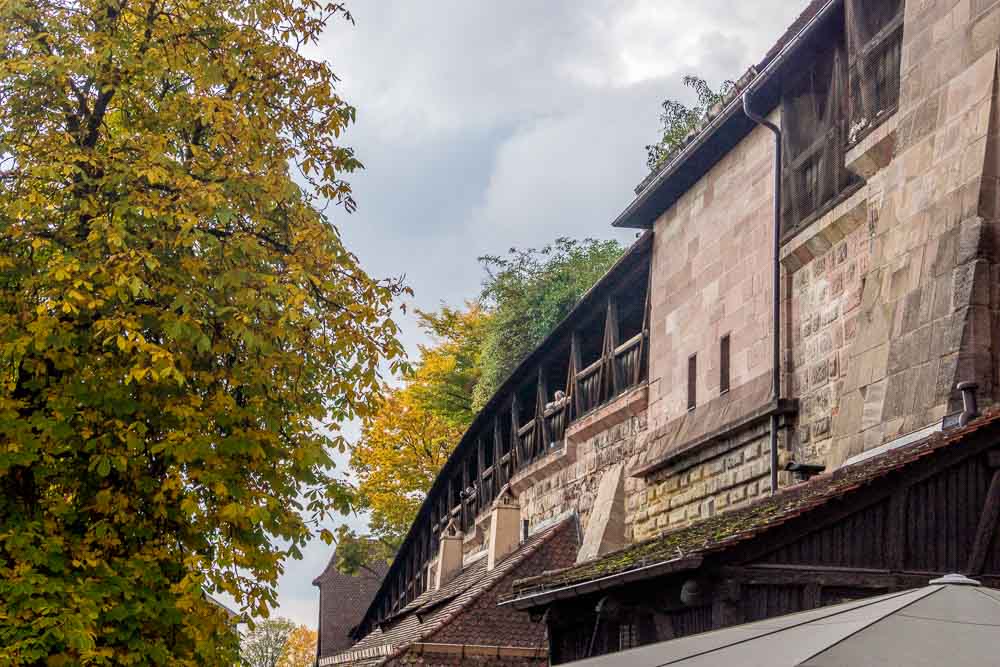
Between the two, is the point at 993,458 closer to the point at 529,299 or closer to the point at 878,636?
the point at 878,636

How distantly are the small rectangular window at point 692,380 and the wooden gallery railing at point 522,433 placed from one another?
77.8 inches

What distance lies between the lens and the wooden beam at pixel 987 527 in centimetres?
941

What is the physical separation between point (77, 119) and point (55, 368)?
2.31 m

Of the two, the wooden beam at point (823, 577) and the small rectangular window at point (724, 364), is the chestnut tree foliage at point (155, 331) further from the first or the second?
the small rectangular window at point (724, 364)

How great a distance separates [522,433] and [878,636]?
22.2m

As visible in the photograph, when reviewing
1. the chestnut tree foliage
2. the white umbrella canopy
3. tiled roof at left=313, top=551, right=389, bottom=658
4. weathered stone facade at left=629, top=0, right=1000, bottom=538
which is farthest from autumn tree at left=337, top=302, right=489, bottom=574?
the white umbrella canopy

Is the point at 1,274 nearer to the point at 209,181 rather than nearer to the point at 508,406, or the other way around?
the point at 209,181

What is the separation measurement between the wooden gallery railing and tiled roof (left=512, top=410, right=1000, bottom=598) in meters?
6.78

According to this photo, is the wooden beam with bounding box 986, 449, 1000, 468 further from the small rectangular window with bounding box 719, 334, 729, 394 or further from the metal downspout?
the small rectangular window with bounding box 719, 334, 729, 394

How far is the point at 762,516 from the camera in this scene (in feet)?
35.9

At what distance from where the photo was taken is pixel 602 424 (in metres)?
20.8

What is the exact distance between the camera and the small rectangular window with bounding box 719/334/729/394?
16.4 m

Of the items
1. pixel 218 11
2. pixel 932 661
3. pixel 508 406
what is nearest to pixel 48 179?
pixel 218 11

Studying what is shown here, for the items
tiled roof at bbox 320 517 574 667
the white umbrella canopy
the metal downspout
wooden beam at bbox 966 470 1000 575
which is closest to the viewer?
the white umbrella canopy
